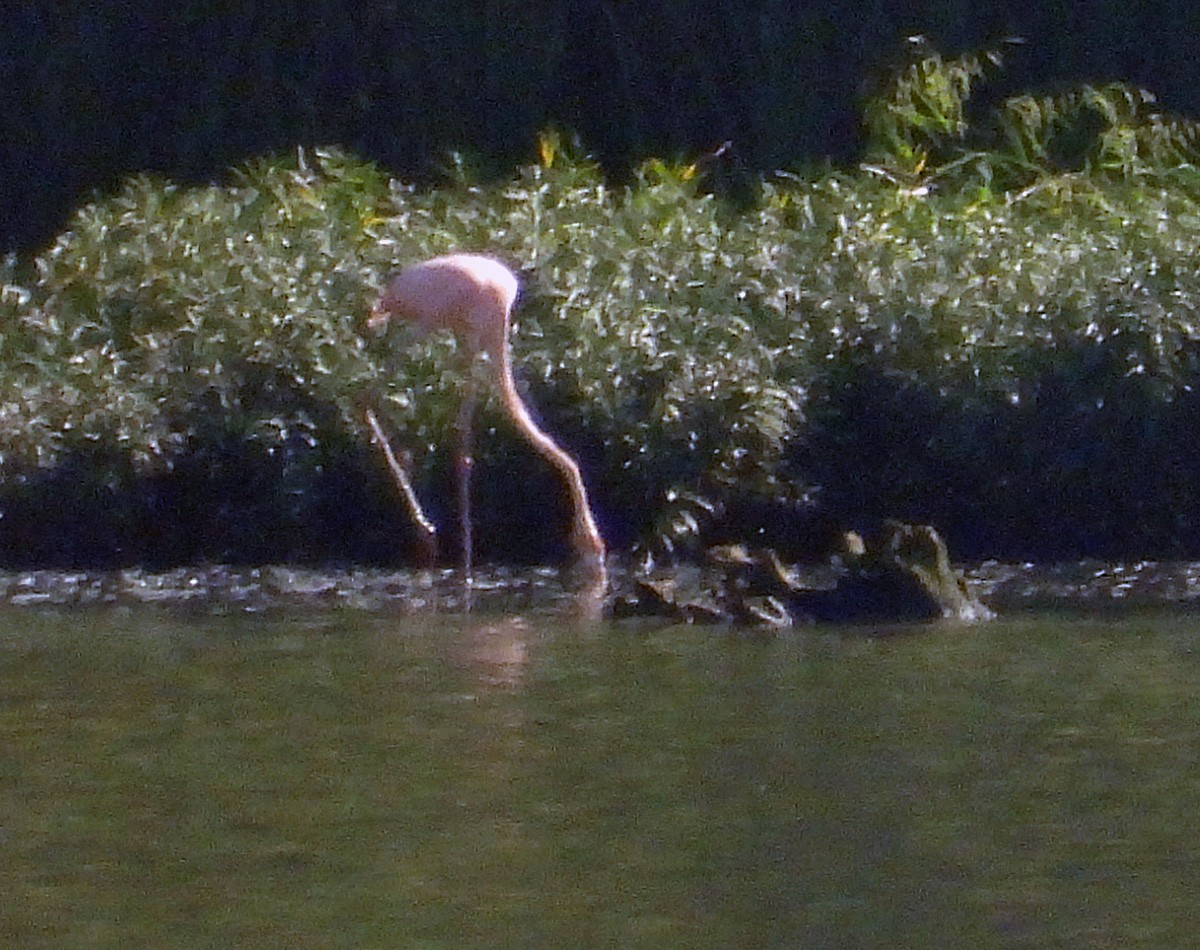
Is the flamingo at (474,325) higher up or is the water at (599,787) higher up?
the flamingo at (474,325)

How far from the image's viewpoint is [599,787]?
6297 mm

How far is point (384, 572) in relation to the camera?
10.5m

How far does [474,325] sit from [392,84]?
14.7 ft

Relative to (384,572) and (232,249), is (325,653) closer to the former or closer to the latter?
(384,572)

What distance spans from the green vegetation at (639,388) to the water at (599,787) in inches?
71.3

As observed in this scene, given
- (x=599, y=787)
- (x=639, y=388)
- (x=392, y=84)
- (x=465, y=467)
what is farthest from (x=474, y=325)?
(x=392, y=84)

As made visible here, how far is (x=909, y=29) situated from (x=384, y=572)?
575cm

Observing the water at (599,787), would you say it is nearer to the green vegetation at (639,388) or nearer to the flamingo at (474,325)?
the flamingo at (474,325)

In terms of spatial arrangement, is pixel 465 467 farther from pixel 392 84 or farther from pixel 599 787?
pixel 392 84

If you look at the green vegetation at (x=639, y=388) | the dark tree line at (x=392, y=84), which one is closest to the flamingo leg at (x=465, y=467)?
the green vegetation at (x=639, y=388)

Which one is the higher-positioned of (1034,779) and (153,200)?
(153,200)

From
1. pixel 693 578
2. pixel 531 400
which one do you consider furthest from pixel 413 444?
pixel 693 578

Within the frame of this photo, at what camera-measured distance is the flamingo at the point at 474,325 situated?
10.3 m

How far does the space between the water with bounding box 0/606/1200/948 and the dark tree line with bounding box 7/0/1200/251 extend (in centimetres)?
606
